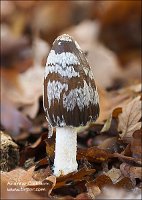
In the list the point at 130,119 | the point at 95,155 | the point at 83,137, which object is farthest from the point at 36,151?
the point at 130,119

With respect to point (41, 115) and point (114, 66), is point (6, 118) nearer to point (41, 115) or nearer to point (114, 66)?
point (41, 115)

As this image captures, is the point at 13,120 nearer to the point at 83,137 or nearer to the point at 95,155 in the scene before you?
the point at 83,137

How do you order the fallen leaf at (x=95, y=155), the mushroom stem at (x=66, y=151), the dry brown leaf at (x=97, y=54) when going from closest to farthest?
the mushroom stem at (x=66, y=151) < the fallen leaf at (x=95, y=155) < the dry brown leaf at (x=97, y=54)

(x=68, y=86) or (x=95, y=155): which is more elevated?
(x=68, y=86)

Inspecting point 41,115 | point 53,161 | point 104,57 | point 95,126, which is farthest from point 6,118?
point 104,57

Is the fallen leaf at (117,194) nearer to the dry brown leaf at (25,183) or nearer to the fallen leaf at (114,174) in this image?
the fallen leaf at (114,174)

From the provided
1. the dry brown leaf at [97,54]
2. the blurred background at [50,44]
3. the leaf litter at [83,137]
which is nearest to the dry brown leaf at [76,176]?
the leaf litter at [83,137]

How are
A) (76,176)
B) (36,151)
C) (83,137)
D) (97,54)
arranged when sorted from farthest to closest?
(97,54)
(83,137)
(36,151)
(76,176)
